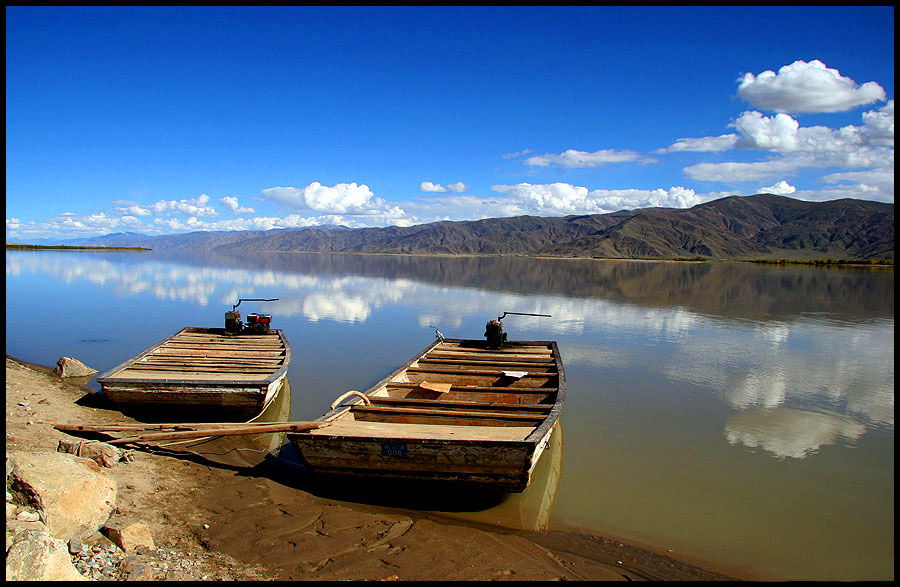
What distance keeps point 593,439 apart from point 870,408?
24.3ft

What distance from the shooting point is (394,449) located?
7258 mm

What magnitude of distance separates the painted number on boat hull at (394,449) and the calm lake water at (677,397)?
115cm

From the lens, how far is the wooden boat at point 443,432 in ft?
23.6

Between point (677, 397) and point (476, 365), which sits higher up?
point (476, 365)

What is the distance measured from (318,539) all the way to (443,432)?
2270 mm

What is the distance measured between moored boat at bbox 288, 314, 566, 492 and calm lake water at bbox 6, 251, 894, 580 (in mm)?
832

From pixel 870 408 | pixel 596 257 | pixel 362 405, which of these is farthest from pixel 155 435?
pixel 596 257

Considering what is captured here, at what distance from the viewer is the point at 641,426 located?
1144 cm

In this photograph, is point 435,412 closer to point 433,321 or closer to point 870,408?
point 870,408

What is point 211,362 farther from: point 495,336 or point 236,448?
point 495,336

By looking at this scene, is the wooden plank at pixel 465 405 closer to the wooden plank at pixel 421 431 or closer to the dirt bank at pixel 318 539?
the wooden plank at pixel 421 431

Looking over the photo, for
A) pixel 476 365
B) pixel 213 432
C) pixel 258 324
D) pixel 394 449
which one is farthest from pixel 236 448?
pixel 258 324

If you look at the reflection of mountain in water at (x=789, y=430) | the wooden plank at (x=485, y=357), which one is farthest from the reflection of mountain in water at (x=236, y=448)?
the reflection of mountain in water at (x=789, y=430)

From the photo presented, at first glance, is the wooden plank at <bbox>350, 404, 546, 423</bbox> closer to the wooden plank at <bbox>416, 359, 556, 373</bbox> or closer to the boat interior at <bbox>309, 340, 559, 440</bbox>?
the boat interior at <bbox>309, 340, 559, 440</bbox>
